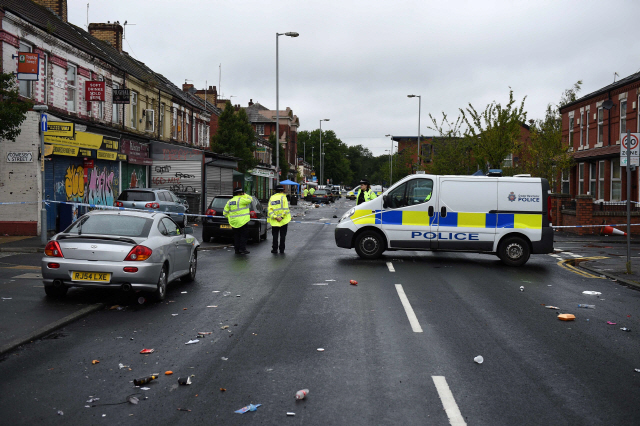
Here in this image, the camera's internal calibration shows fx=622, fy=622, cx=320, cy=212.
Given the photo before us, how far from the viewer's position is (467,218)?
14633mm

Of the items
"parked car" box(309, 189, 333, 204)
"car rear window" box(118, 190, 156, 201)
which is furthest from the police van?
"parked car" box(309, 189, 333, 204)

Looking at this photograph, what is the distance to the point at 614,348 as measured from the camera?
6879mm

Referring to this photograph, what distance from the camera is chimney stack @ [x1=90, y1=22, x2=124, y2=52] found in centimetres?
3641

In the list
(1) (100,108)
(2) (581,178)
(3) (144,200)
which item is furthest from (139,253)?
(2) (581,178)

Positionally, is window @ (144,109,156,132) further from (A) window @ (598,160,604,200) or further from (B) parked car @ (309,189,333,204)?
(B) parked car @ (309,189,333,204)

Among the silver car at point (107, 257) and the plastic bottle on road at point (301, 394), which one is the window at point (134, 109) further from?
the plastic bottle on road at point (301, 394)

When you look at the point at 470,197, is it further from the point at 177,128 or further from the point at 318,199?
the point at 318,199

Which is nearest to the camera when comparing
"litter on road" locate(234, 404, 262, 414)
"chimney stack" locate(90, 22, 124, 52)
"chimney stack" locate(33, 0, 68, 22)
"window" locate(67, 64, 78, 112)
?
"litter on road" locate(234, 404, 262, 414)

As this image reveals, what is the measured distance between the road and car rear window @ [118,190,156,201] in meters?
12.3

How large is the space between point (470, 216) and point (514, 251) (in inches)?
54.3

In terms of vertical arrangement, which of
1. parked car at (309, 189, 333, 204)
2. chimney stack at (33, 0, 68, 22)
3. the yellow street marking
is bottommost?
the yellow street marking

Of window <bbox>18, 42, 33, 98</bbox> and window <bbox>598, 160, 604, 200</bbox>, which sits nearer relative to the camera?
window <bbox>18, 42, 33, 98</bbox>

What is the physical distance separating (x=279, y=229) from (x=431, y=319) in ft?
30.3

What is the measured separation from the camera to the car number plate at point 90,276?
887 centimetres
